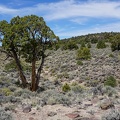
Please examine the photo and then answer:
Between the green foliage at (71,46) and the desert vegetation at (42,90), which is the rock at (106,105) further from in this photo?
the green foliage at (71,46)

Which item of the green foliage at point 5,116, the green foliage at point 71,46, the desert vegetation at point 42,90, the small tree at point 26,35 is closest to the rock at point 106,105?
the desert vegetation at point 42,90

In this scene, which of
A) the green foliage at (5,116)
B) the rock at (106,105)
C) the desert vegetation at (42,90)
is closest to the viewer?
the green foliage at (5,116)

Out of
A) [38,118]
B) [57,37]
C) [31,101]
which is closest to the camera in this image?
[38,118]

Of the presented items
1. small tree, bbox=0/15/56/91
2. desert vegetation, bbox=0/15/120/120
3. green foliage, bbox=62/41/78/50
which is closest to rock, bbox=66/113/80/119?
desert vegetation, bbox=0/15/120/120

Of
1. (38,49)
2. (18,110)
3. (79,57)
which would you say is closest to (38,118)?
(18,110)

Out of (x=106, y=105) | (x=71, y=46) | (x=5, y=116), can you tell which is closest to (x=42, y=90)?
(x=106, y=105)

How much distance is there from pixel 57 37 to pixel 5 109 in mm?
8676

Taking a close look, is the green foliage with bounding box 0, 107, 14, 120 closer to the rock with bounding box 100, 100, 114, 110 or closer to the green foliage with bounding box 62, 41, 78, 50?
the rock with bounding box 100, 100, 114, 110

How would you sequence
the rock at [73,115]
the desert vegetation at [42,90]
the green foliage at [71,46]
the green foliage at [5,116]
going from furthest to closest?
the green foliage at [71,46], the desert vegetation at [42,90], the rock at [73,115], the green foliage at [5,116]

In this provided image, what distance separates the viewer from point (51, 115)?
10.1 meters

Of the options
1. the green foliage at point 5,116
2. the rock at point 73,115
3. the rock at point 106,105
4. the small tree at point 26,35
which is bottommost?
the rock at point 73,115

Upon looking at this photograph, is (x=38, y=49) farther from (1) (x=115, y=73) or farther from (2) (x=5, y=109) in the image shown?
(1) (x=115, y=73)

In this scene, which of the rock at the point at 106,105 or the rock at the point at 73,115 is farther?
the rock at the point at 106,105

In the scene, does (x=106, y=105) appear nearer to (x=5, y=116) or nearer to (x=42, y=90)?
(x=5, y=116)
